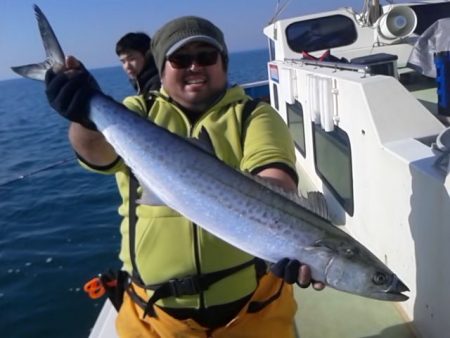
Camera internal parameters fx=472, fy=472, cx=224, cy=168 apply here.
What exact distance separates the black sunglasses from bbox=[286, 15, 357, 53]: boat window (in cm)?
648

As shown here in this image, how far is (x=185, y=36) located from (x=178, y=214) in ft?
3.12

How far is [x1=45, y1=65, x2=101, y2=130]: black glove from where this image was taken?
92.5 inches

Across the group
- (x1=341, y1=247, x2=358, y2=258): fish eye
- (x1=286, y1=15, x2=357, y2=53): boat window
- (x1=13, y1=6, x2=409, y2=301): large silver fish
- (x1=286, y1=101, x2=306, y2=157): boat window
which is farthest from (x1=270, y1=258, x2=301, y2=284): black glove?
(x1=286, y1=15, x2=357, y2=53): boat window

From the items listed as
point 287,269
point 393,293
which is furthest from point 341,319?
point 287,269

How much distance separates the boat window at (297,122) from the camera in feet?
22.5

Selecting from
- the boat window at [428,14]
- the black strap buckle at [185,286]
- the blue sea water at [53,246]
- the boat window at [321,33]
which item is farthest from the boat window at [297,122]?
the black strap buckle at [185,286]

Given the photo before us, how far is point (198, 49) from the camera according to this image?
2.56m

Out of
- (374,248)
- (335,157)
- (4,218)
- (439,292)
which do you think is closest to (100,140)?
(439,292)

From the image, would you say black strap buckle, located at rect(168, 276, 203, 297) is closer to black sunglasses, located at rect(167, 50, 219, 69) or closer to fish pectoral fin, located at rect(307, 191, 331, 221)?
fish pectoral fin, located at rect(307, 191, 331, 221)

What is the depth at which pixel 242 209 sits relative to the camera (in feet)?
6.83

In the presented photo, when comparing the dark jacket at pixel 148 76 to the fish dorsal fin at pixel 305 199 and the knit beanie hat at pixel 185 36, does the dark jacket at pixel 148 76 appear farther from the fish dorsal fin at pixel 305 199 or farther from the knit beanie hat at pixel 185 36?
the fish dorsal fin at pixel 305 199

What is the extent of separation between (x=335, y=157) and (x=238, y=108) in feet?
8.94

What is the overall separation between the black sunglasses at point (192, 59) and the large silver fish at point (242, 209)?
1.43 feet

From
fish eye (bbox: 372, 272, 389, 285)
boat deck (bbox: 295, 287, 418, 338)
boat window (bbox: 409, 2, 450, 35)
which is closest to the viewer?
fish eye (bbox: 372, 272, 389, 285)
